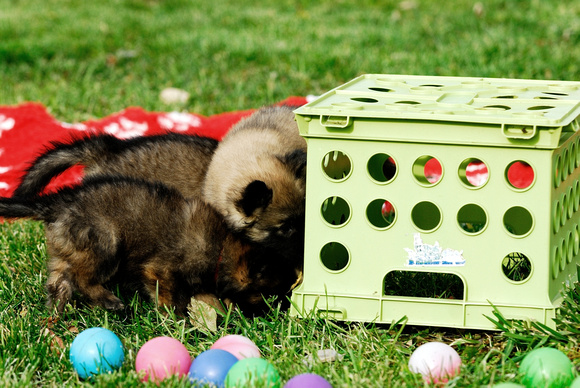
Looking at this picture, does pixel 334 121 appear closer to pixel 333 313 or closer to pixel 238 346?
pixel 333 313

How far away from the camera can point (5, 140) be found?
5.04m

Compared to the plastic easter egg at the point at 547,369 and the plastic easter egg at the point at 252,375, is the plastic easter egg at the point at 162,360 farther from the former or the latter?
the plastic easter egg at the point at 547,369

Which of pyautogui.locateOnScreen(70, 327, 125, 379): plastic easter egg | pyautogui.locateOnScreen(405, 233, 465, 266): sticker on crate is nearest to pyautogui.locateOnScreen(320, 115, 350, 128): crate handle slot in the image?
pyautogui.locateOnScreen(405, 233, 465, 266): sticker on crate

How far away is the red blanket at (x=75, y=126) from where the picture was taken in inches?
189

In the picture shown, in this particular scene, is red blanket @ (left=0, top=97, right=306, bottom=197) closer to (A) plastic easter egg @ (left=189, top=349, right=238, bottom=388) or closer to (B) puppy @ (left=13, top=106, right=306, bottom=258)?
(B) puppy @ (left=13, top=106, right=306, bottom=258)

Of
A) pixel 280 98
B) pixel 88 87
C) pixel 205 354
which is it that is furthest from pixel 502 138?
pixel 88 87

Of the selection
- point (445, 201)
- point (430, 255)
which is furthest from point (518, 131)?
point (430, 255)

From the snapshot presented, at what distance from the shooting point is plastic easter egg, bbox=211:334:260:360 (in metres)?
2.51

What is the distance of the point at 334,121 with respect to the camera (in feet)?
8.91

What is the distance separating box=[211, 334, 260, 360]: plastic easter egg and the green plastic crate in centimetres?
32

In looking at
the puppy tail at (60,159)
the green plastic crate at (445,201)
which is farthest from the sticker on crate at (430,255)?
the puppy tail at (60,159)

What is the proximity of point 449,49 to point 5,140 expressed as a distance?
355 centimetres

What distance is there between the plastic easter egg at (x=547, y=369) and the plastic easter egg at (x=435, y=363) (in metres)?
0.21

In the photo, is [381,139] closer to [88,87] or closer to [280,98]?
[280,98]
